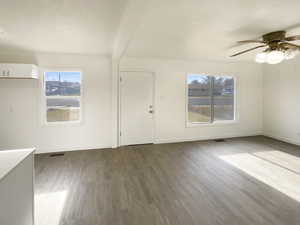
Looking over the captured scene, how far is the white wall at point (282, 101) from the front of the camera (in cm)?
455

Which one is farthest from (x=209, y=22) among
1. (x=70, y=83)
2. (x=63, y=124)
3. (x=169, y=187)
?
(x=63, y=124)

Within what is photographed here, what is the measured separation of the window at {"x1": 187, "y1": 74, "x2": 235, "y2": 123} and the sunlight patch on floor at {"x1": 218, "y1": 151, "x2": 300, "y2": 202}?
172 cm

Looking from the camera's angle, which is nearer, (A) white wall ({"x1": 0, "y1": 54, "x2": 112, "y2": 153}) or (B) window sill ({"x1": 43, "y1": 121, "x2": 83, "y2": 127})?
(A) white wall ({"x1": 0, "y1": 54, "x2": 112, "y2": 153})

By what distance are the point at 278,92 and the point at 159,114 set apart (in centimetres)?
362

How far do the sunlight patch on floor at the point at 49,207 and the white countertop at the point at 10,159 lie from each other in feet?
3.01

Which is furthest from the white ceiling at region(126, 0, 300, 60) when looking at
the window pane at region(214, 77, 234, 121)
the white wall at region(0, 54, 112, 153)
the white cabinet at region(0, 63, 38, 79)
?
the white cabinet at region(0, 63, 38, 79)

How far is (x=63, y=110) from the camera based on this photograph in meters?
4.22

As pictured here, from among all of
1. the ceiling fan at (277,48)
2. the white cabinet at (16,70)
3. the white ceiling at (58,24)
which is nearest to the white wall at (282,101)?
the ceiling fan at (277,48)

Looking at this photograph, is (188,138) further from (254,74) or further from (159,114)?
(254,74)

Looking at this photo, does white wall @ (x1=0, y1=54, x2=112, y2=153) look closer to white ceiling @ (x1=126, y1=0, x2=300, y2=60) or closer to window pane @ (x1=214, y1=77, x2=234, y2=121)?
white ceiling @ (x1=126, y1=0, x2=300, y2=60)

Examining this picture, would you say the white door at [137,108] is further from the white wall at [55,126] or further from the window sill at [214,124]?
the window sill at [214,124]

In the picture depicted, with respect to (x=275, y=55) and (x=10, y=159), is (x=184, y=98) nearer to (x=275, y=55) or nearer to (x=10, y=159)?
(x=275, y=55)

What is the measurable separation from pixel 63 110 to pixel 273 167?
4.71 metres

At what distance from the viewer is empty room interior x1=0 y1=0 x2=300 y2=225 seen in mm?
1941
